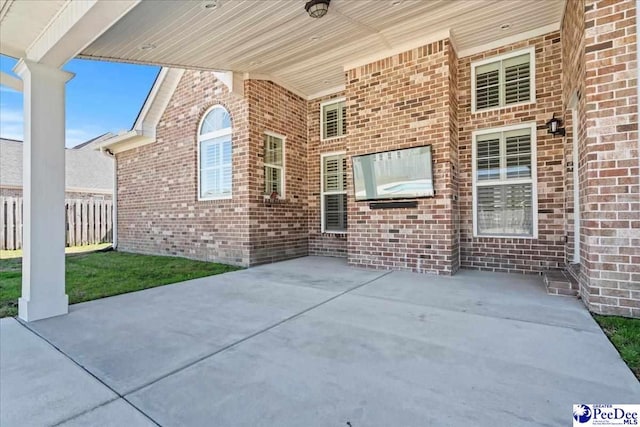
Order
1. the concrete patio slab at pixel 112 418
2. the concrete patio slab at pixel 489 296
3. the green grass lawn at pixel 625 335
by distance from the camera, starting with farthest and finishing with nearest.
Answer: the concrete patio slab at pixel 489 296 → the green grass lawn at pixel 625 335 → the concrete patio slab at pixel 112 418

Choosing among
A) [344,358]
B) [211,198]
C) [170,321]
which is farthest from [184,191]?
[344,358]

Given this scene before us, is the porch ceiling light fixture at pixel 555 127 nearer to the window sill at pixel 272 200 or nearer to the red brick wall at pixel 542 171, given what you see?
the red brick wall at pixel 542 171

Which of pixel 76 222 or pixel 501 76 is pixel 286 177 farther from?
pixel 76 222

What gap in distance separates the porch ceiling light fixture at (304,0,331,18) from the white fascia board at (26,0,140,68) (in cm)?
226

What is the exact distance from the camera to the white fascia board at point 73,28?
9.55 feet

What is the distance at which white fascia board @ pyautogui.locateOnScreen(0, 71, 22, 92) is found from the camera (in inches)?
142

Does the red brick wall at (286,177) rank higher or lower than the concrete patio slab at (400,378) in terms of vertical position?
higher

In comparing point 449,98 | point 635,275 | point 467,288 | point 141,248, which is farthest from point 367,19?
point 141,248

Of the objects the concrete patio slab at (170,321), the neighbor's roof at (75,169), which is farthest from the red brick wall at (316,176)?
the neighbor's roof at (75,169)

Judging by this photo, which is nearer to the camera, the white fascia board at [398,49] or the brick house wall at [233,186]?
the white fascia board at [398,49]

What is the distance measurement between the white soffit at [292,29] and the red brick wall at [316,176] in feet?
6.78

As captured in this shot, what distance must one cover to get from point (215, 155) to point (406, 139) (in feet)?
14.9

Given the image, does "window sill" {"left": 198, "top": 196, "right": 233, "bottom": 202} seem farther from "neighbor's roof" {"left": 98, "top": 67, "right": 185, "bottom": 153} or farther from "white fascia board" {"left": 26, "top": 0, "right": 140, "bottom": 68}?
"white fascia board" {"left": 26, "top": 0, "right": 140, "bottom": 68}

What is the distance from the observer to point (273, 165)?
293 inches
